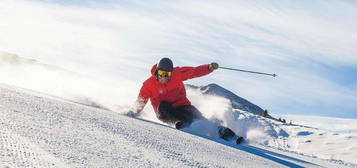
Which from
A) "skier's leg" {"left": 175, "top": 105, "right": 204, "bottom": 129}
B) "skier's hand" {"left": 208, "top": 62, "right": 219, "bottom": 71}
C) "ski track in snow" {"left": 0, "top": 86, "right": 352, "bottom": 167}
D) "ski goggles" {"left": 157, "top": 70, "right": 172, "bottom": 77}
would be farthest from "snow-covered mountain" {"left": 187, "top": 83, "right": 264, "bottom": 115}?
"ski track in snow" {"left": 0, "top": 86, "right": 352, "bottom": 167}

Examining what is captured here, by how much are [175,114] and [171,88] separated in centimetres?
78

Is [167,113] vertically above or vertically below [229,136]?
below

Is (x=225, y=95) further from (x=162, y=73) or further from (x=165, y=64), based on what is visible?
(x=165, y=64)

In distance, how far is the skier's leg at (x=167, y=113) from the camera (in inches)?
305

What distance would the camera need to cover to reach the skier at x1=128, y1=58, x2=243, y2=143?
7.86m

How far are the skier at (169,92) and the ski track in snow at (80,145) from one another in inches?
126

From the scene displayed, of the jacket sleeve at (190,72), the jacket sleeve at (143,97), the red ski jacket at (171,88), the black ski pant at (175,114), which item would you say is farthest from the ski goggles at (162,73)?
the jacket sleeve at (143,97)

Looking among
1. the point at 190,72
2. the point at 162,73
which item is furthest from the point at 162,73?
the point at 190,72

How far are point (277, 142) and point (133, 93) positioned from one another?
4059 millimetres

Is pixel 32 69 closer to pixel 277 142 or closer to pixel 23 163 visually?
pixel 277 142

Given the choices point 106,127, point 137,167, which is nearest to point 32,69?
point 106,127

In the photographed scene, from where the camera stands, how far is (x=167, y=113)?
7809mm

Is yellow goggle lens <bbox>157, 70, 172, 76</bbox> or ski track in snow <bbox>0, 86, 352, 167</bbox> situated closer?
ski track in snow <bbox>0, 86, 352, 167</bbox>

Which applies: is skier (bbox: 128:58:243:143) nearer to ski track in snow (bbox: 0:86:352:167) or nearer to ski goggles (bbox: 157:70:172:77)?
ski goggles (bbox: 157:70:172:77)
